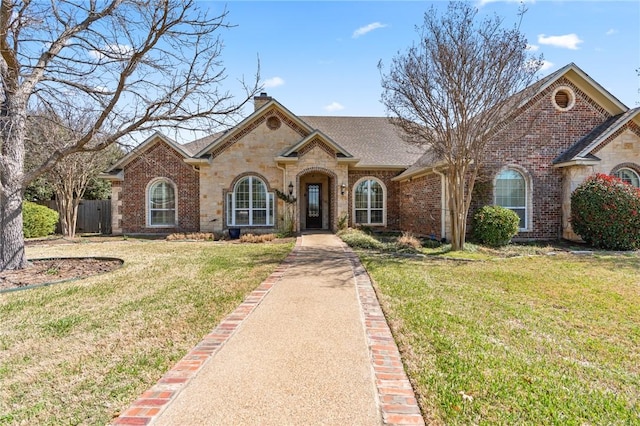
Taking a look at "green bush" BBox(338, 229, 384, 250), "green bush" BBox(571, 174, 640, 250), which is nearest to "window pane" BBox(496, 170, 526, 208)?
"green bush" BBox(571, 174, 640, 250)

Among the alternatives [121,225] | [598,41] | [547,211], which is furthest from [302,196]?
[598,41]

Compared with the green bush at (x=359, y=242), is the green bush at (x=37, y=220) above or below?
above

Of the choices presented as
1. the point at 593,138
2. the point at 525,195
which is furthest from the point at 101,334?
the point at 593,138

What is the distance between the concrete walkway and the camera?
2656 millimetres

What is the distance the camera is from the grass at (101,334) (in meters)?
2.89

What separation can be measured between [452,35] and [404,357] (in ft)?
33.4

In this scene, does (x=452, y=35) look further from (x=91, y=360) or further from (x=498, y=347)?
(x=91, y=360)

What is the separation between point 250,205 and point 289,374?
14174 mm

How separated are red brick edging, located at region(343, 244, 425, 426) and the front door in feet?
43.2

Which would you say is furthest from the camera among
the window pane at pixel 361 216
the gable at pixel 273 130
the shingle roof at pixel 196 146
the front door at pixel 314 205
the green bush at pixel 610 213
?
the shingle roof at pixel 196 146

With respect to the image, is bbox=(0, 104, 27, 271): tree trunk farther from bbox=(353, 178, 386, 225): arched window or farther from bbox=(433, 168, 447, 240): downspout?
bbox=(353, 178, 386, 225): arched window

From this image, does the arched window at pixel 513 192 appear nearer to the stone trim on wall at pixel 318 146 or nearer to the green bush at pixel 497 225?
the green bush at pixel 497 225

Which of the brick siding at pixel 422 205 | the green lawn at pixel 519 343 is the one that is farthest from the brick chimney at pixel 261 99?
the green lawn at pixel 519 343

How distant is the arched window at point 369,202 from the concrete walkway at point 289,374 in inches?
499
